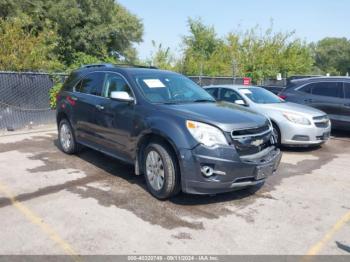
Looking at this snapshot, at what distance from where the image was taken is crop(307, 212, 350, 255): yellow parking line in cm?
361

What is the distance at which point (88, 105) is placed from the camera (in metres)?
6.16

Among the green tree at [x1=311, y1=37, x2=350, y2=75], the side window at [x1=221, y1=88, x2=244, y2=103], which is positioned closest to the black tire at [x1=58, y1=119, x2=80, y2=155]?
the side window at [x1=221, y1=88, x2=244, y2=103]

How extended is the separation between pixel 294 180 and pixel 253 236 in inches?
91.1

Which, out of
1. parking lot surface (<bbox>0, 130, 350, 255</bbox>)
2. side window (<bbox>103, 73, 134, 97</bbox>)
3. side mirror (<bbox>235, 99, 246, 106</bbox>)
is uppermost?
side window (<bbox>103, 73, 134, 97</bbox>)

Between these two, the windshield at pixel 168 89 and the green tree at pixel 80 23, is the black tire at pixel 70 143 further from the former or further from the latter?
the green tree at pixel 80 23

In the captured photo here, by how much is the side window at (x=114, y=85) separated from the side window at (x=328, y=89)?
21.4 feet

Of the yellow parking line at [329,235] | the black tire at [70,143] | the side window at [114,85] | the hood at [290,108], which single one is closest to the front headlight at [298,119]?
the hood at [290,108]

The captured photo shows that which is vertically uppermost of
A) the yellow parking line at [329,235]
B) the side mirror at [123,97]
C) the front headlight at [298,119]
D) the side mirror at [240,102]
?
the side mirror at [123,97]

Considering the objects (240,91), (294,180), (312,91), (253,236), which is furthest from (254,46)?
(253,236)

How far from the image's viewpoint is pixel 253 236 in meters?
3.84

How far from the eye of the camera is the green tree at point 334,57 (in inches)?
3201

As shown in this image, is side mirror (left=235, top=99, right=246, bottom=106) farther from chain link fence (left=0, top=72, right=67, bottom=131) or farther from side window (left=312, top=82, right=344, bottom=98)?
chain link fence (left=0, top=72, right=67, bottom=131)

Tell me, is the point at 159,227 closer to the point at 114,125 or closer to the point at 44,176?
the point at 114,125

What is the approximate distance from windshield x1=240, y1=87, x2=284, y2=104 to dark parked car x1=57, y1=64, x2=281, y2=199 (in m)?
3.02
